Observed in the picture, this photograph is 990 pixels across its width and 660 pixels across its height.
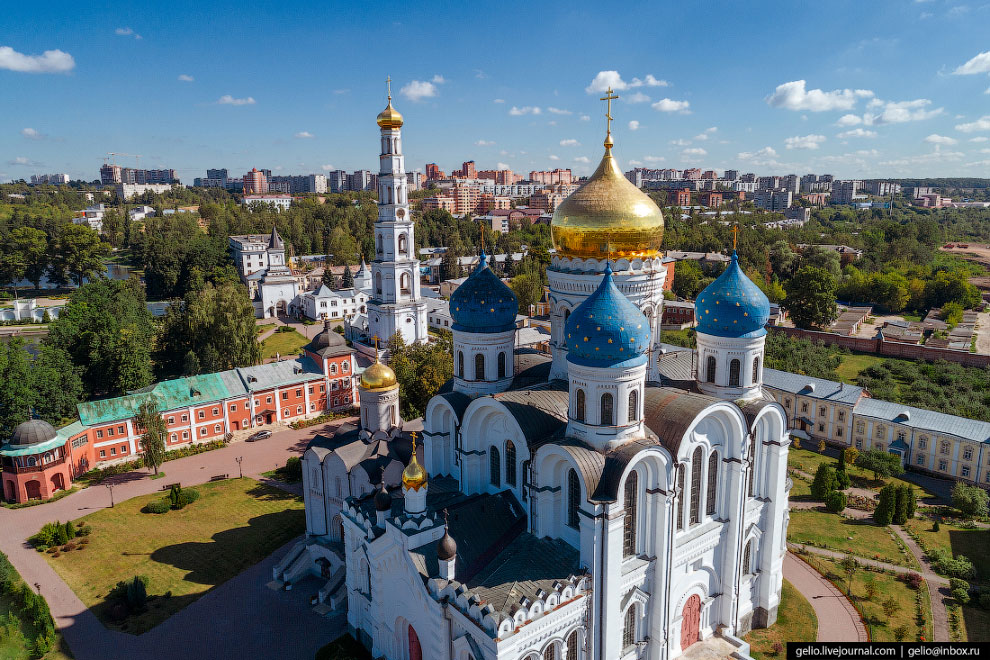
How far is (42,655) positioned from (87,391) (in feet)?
73.2

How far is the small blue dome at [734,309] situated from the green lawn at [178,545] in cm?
1628

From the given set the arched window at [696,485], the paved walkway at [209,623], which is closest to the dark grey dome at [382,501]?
the paved walkway at [209,623]

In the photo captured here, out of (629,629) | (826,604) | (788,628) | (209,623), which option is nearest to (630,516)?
(629,629)

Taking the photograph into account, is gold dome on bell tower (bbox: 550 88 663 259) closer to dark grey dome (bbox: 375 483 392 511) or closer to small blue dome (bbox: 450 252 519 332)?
small blue dome (bbox: 450 252 519 332)

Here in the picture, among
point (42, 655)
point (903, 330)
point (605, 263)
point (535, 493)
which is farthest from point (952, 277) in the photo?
point (42, 655)

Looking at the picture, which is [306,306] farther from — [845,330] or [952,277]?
[952,277]

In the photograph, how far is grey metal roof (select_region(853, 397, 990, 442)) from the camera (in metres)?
25.8

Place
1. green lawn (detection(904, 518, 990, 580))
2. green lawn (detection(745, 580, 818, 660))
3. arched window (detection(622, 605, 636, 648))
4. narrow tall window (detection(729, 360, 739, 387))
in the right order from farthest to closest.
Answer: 1. green lawn (detection(904, 518, 990, 580))
2. narrow tall window (detection(729, 360, 739, 387))
3. green lawn (detection(745, 580, 818, 660))
4. arched window (detection(622, 605, 636, 648))

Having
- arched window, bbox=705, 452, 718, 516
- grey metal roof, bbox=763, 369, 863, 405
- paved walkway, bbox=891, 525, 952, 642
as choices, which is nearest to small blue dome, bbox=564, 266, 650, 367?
arched window, bbox=705, 452, 718, 516

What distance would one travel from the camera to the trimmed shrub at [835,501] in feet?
75.6

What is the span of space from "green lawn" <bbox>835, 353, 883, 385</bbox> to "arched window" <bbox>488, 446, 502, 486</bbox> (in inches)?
1248

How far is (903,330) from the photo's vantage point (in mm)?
49375

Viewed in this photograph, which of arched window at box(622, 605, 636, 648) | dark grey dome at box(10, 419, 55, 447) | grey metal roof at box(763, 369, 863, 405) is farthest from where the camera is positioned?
grey metal roof at box(763, 369, 863, 405)

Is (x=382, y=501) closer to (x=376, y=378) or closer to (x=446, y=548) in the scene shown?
(x=446, y=548)
